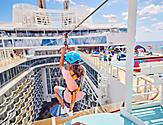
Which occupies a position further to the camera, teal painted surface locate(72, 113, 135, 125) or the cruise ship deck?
the cruise ship deck

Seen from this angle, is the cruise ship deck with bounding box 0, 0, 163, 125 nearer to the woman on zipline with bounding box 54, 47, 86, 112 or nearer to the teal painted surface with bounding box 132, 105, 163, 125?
the teal painted surface with bounding box 132, 105, 163, 125

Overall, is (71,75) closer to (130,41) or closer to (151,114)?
(130,41)

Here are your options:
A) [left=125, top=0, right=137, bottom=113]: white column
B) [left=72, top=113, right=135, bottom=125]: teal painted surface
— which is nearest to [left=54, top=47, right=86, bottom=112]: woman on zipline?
[left=72, top=113, right=135, bottom=125]: teal painted surface

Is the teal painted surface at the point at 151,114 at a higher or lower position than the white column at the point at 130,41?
lower

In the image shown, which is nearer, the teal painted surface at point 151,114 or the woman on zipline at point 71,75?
the teal painted surface at point 151,114

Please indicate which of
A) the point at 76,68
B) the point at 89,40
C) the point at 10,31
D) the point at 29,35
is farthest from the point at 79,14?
the point at 76,68

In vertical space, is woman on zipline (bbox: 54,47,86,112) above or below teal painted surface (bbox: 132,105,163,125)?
above

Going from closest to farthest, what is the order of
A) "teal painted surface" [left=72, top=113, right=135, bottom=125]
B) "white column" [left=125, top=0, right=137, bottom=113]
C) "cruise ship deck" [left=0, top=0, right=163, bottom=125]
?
"white column" [left=125, top=0, right=137, bottom=113] → "teal painted surface" [left=72, top=113, right=135, bottom=125] → "cruise ship deck" [left=0, top=0, right=163, bottom=125]

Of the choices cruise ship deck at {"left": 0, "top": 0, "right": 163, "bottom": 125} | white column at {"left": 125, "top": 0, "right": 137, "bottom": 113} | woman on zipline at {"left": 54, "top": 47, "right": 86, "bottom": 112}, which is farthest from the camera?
woman on zipline at {"left": 54, "top": 47, "right": 86, "bottom": 112}

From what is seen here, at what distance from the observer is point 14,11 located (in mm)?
22656

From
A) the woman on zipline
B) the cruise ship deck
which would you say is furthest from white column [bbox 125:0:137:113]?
the woman on zipline

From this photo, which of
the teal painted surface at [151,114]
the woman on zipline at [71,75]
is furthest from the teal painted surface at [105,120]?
the woman on zipline at [71,75]

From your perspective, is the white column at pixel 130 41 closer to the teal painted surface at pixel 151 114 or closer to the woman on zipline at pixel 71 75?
the teal painted surface at pixel 151 114

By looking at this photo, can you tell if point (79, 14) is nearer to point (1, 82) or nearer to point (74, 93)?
point (1, 82)
